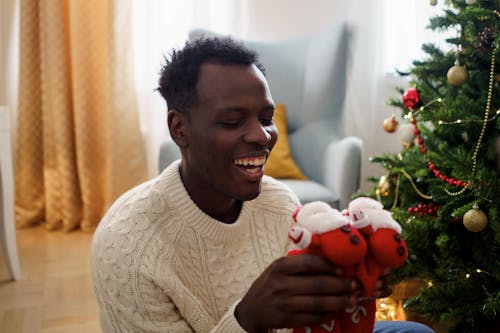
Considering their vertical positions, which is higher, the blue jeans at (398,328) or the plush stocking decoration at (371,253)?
the plush stocking decoration at (371,253)

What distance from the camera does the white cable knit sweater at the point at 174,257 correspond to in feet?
2.69

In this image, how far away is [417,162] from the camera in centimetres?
156

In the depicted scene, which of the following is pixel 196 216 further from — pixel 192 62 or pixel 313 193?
pixel 313 193

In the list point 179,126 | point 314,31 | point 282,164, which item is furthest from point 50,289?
point 314,31

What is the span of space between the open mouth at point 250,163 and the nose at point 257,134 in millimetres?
30

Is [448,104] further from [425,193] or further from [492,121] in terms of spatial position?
[425,193]

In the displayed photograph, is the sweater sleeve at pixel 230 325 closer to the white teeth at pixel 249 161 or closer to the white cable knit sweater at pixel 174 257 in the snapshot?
the white cable knit sweater at pixel 174 257

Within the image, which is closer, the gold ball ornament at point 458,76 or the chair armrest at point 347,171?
the gold ball ornament at point 458,76

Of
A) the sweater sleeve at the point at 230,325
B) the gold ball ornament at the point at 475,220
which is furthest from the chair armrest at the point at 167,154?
the sweater sleeve at the point at 230,325

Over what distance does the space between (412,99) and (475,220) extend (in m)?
0.51

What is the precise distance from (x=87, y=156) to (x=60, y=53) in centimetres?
62

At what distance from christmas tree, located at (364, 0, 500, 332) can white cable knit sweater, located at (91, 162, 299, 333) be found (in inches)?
22.3

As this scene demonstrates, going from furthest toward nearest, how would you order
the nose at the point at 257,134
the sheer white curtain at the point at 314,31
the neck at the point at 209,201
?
the sheer white curtain at the point at 314,31 → the neck at the point at 209,201 → the nose at the point at 257,134

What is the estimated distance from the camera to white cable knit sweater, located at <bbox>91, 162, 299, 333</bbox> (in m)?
0.82
